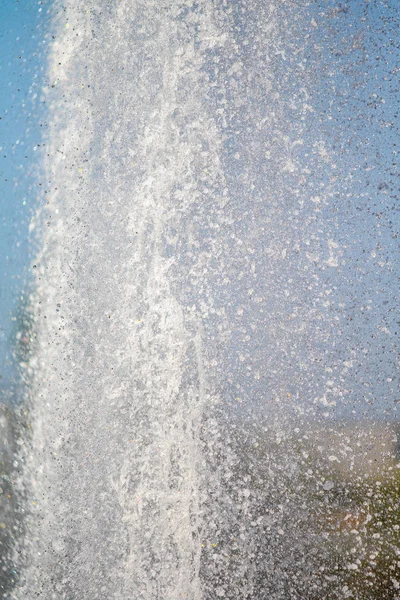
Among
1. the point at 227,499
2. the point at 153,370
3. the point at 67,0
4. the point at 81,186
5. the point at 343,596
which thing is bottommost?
the point at 343,596

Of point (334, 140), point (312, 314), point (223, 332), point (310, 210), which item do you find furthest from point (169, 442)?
point (334, 140)

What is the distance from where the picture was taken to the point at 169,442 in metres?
0.93

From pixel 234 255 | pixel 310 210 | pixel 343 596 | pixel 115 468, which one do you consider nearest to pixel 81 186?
pixel 234 255

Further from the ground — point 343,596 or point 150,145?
point 150,145

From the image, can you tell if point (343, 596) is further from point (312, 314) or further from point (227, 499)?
point (312, 314)

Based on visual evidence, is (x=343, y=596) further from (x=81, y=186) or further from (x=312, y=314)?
(x=81, y=186)

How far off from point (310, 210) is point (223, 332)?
0.31 metres

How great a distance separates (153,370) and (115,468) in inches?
8.7

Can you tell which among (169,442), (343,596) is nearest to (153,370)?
(169,442)

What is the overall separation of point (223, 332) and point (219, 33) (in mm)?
621

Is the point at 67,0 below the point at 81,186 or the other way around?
the other way around

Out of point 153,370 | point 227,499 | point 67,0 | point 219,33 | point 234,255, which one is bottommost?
point 227,499

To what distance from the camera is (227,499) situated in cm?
92

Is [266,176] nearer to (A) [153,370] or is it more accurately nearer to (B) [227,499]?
(A) [153,370]
